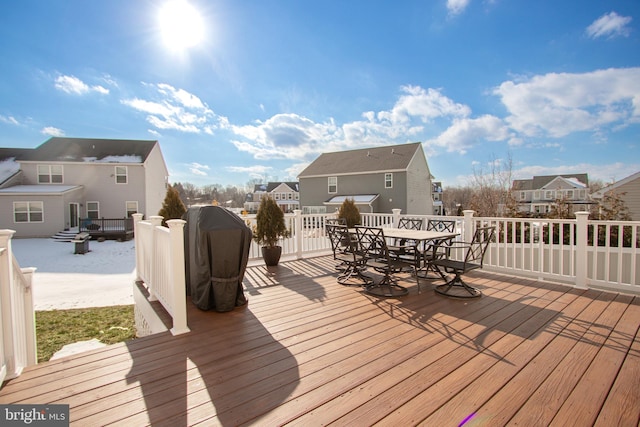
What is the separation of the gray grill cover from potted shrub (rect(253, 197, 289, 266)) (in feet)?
7.44

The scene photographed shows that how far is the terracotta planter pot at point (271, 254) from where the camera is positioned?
5934 millimetres

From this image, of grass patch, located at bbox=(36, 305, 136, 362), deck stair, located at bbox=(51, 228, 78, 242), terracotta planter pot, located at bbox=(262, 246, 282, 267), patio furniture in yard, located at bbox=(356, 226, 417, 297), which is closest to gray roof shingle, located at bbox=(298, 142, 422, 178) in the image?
deck stair, located at bbox=(51, 228, 78, 242)

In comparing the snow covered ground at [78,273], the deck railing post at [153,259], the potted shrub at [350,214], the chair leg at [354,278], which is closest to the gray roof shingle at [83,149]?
the snow covered ground at [78,273]

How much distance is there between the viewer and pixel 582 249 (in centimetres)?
419

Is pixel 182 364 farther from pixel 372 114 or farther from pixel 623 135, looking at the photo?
pixel 623 135

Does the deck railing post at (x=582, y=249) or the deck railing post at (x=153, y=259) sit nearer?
the deck railing post at (x=153, y=259)

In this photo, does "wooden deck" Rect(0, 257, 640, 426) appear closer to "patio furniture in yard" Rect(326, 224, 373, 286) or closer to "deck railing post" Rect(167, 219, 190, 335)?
"deck railing post" Rect(167, 219, 190, 335)

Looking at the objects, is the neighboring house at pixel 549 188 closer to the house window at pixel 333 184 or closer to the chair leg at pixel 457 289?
the house window at pixel 333 184

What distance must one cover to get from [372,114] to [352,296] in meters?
11.0

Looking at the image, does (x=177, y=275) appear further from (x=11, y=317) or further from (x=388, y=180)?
(x=388, y=180)

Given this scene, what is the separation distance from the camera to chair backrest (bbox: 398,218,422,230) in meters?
6.23

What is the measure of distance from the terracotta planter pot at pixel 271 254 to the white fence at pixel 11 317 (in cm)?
372

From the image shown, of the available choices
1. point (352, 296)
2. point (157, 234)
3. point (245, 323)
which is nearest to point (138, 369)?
point (245, 323)

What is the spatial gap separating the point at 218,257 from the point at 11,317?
1.69 metres
